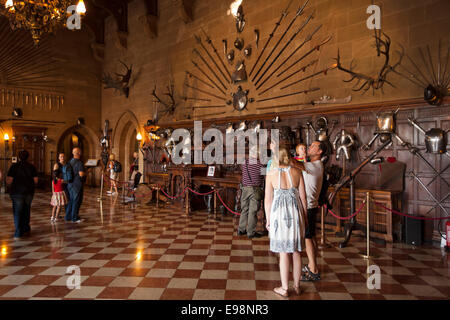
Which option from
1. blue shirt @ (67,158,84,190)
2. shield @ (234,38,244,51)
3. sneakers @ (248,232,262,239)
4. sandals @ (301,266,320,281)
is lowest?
sneakers @ (248,232,262,239)

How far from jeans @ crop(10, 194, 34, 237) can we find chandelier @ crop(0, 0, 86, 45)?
3337 millimetres

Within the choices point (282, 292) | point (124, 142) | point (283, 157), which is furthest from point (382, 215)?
point (124, 142)

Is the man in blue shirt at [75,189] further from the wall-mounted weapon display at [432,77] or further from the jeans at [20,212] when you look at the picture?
the wall-mounted weapon display at [432,77]

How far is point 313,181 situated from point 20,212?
499 cm

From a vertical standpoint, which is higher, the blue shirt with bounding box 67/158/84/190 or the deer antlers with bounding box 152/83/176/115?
the deer antlers with bounding box 152/83/176/115

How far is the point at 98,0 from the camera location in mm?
12820

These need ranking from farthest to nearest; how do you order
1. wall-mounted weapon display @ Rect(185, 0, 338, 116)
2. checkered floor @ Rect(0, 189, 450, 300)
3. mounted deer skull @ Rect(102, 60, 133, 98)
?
mounted deer skull @ Rect(102, 60, 133, 98) → wall-mounted weapon display @ Rect(185, 0, 338, 116) → checkered floor @ Rect(0, 189, 450, 300)

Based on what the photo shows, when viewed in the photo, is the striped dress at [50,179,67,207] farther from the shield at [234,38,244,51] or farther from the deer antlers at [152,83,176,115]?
the shield at [234,38,244,51]

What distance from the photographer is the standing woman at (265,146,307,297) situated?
2865 mm

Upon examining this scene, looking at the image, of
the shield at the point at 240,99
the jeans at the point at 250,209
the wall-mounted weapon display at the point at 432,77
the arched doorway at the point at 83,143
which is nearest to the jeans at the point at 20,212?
the jeans at the point at 250,209

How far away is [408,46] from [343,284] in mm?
4812

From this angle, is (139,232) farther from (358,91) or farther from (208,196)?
(358,91)

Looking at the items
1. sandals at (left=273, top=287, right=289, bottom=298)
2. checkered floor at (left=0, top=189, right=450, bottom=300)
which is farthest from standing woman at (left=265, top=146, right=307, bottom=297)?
checkered floor at (left=0, top=189, right=450, bottom=300)

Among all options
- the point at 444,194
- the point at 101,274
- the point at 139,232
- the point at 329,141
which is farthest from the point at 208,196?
the point at 444,194
